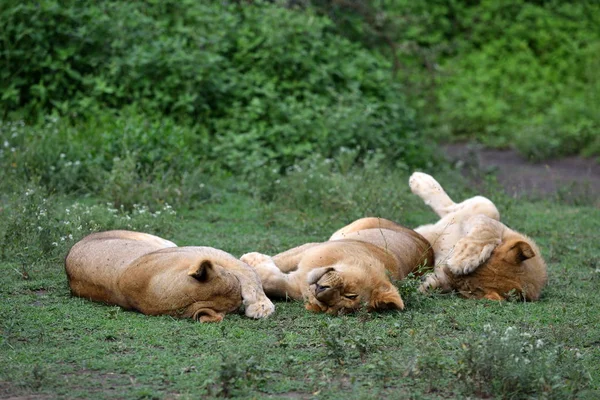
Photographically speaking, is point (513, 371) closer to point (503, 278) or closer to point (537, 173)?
point (503, 278)

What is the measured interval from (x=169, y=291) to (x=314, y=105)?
5.85 meters

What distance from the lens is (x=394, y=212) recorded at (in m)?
8.60

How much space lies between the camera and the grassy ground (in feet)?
14.4

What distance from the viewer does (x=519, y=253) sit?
20.2ft

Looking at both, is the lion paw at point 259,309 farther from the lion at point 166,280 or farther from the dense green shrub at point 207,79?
the dense green shrub at point 207,79

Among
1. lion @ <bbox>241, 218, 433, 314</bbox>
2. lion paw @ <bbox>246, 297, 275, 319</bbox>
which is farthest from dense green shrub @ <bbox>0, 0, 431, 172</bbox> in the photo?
lion paw @ <bbox>246, 297, 275, 319</bbox>

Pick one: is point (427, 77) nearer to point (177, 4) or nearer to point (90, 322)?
point (177, 4)

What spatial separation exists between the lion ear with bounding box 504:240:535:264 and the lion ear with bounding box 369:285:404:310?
976mm

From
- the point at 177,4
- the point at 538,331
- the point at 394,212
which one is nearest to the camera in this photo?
the point at 538,331

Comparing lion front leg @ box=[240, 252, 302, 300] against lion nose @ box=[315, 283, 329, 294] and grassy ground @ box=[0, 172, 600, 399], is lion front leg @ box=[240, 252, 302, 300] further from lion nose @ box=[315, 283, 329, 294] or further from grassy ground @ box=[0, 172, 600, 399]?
lion nose @ box=[315, 283, 329, 294]

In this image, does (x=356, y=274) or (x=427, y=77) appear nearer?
(x=356, y=274)

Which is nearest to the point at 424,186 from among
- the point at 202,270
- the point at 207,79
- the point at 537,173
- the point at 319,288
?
the point at 319,288

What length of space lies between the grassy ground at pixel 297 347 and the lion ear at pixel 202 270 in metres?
0.28

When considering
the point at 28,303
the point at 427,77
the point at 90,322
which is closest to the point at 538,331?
the point at 90,322
